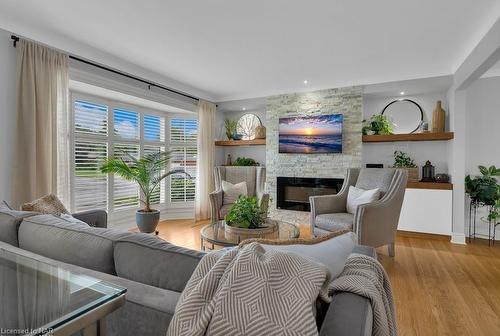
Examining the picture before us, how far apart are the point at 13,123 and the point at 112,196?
1798 mm

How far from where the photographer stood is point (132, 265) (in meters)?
0.96

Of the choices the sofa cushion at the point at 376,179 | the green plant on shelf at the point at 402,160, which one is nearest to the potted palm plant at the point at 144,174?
the sofa cushion at the point at 376,179

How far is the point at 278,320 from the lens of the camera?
57cm

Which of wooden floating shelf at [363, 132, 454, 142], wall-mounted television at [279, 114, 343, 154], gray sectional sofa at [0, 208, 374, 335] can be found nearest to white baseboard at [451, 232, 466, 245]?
wooden floating shelf at [363, 132, 454, 142]

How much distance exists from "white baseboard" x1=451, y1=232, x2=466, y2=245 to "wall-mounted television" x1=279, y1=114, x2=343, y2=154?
6.34 ft

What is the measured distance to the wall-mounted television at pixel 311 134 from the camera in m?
4.51

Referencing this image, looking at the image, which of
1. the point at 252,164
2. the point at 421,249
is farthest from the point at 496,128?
the point at 252,164

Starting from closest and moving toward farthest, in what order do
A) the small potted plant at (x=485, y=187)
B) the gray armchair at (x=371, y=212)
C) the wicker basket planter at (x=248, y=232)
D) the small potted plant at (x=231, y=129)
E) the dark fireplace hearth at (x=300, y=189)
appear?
the wicker basket planter at (x=248, y=232)
the gray armchair at (x=371, y=212)
the small potted plant at (x=485, y=187)
the dark fireplace hearth at (x=300, y=189)
the small potted plant at (x=231, y=129)

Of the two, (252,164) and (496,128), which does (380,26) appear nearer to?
(496,128)

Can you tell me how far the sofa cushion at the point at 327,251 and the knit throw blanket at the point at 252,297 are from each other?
146mm

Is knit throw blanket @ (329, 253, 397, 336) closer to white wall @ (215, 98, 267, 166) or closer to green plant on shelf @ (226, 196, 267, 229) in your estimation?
green plant on shelf @ (226, 196, 267, 229)

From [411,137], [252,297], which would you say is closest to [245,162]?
[411,137]

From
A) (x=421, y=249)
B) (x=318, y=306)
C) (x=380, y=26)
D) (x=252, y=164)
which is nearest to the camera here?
(x=318, y=306)

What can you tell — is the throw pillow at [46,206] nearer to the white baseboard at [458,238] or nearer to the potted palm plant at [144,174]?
the potted palm plant at [144,174]
